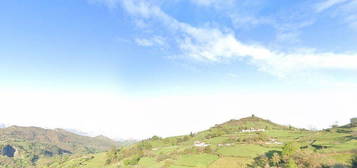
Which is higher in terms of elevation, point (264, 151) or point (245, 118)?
point (245, 118)

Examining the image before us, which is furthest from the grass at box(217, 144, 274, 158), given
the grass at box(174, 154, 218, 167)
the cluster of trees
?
the cluster of trees

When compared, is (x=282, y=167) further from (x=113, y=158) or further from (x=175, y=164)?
(x=113, y=158)

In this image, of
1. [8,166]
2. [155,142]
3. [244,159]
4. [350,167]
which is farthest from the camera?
[8,166]

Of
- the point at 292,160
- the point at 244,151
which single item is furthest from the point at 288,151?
the point at 244,151

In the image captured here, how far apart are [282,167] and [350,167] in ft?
37.8

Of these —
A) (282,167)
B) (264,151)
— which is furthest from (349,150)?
(264,151)

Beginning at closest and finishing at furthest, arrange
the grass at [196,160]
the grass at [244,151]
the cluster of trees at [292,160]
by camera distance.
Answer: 1. the cluster of trees at [292,160]
2. the grass at [244,151]
3. the grass at [196,160]

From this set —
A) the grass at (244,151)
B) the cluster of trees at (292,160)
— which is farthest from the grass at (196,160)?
the cluster of trees at (292,160)

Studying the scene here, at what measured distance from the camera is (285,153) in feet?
146

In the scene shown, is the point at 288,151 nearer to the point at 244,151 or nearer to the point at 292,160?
the point at 292,160

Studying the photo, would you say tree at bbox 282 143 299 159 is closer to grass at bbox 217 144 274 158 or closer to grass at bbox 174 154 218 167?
grass at bbox 217 144 274 158

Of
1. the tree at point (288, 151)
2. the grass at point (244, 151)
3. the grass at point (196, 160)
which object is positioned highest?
the tree at point (288, 151)

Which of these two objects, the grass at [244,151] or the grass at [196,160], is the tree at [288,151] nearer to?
the grass at [244,151]

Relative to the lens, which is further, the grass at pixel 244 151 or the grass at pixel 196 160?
the grass at pixel 196 160
